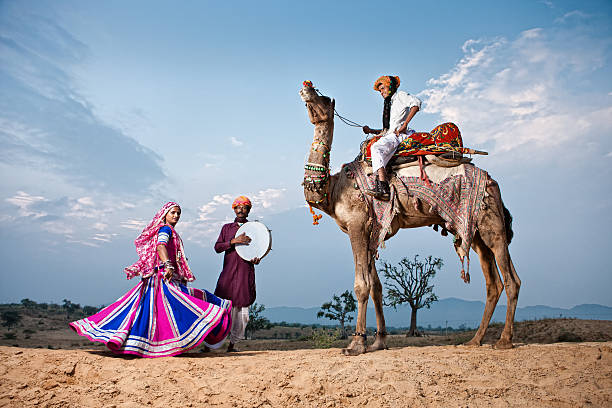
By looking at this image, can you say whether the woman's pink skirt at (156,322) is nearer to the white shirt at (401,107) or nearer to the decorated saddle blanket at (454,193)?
the decorated saddle blanket at (454,193)

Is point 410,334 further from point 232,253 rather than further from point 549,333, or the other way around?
point 232,253

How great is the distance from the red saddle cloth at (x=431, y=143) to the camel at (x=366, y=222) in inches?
29.3

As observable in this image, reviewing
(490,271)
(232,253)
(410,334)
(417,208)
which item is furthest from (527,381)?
(410,334)

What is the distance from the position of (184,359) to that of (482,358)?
3817mm

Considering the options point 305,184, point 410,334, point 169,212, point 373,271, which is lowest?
point 410,334

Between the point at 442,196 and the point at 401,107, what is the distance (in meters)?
1.62

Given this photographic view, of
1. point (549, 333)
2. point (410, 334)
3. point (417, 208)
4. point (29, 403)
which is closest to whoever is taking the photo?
point (29, 403)

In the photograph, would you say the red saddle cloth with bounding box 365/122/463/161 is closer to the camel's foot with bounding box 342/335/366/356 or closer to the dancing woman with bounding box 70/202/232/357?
the camel's foot with bounding box 342/335/366/356

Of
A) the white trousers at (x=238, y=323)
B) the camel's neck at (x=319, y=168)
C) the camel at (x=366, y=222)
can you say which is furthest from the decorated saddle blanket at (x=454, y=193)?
the white trousers at (x=238, y=323)

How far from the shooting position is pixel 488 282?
7293 millimetres

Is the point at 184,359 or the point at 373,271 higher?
the point at 373,271

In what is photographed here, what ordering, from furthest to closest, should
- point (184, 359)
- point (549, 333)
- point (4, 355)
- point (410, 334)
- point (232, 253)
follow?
point (410, 334)
point (549, 333)
point (232, 253)
point (184, 359)
point (4, 355)

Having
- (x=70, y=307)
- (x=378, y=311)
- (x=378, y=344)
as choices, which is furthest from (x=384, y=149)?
(x=70, y=307)

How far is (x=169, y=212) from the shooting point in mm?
7148
